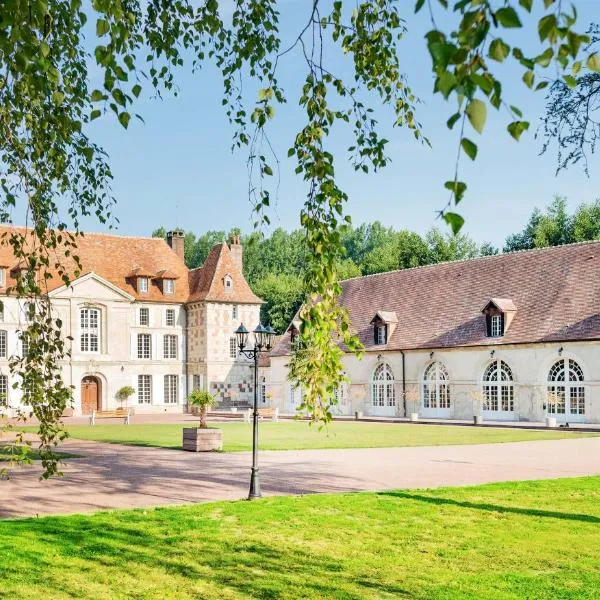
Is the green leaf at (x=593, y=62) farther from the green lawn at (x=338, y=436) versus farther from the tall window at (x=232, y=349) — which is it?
the tall window at (x=232, y=349)

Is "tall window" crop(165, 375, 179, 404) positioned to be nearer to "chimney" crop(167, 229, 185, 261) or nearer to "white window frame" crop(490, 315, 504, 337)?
"chimney" crop(167, 229, 185, 261)

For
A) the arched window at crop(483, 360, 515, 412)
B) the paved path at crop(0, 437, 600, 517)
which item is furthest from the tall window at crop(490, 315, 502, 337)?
the paved path at crop(0, 437, 600, 517)

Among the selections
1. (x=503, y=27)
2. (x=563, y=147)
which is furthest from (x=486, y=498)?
(x=503, y=27)

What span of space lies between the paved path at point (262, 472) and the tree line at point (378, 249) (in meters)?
21.3

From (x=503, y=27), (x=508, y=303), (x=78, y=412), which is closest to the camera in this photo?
(x=503, y=27)

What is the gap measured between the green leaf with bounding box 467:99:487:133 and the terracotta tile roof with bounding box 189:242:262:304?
48.0 meters

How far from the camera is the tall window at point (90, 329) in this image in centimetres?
4806

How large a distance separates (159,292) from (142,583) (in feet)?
147

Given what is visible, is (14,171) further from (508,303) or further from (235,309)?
(235,309)

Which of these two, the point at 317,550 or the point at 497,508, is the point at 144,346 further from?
the point at 317,550

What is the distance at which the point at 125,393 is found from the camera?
1905 inches

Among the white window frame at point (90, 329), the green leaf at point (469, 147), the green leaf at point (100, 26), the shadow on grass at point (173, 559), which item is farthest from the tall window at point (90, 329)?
the green leaf at point (469, 147)

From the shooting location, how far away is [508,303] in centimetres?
3688

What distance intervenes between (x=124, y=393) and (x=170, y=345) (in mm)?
4665
